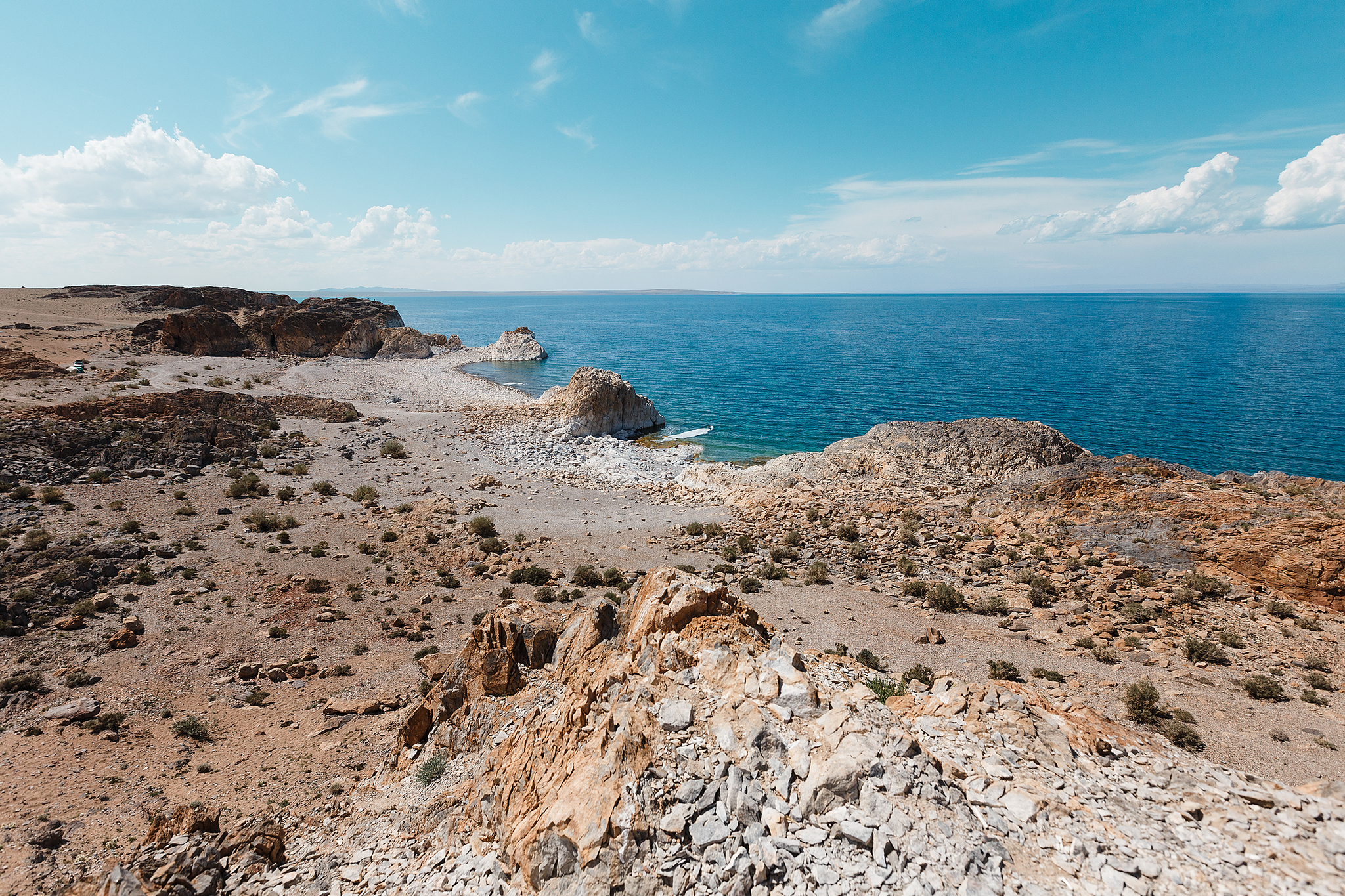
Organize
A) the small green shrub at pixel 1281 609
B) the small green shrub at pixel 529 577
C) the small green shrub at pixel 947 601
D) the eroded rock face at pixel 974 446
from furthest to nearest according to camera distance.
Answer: the eroded rock face at pixel 974 446
the small green shrub at pixel 529 577
the small green shrub at pixel 947 601
the small green shrub at pixel 1281 609

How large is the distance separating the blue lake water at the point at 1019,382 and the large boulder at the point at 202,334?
98.3 feet

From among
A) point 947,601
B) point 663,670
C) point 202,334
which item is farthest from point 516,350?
point 663,670

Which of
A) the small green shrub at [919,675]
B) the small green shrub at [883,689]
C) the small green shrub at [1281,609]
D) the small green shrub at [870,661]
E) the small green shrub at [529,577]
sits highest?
the small green shrub at [883,689]

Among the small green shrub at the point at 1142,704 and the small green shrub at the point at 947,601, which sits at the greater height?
the small green shrub at the point at 1142,704

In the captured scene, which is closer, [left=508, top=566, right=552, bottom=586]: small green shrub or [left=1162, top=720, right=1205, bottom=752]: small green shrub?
[left=1162, top=720, right=1205, bottom=752]: small green shrub

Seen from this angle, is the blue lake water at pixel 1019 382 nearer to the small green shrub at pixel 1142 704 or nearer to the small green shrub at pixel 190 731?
the small green shrub at pixel 1142 704

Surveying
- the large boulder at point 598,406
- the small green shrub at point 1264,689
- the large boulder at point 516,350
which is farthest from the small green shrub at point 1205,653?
the large boulder at point 516,350

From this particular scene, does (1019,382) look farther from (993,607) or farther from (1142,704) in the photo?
(1142,704)

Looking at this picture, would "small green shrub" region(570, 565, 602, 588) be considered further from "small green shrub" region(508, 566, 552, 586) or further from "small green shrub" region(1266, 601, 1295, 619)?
"small green shrub" region(1266, 601, 1295, 619)

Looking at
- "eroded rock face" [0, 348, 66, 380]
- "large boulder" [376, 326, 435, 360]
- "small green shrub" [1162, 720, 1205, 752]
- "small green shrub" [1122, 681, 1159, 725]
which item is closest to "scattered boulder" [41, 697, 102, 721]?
"small green shrub" [1122, 681, 1159, 725]

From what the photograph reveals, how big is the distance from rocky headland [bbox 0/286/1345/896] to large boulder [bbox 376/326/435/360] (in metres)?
50.6

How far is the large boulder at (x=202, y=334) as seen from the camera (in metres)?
64.5

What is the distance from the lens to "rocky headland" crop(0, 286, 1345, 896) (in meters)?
6.48

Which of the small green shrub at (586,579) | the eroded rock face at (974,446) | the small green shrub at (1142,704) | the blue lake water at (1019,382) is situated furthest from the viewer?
the blue lake water at (1019,382)
